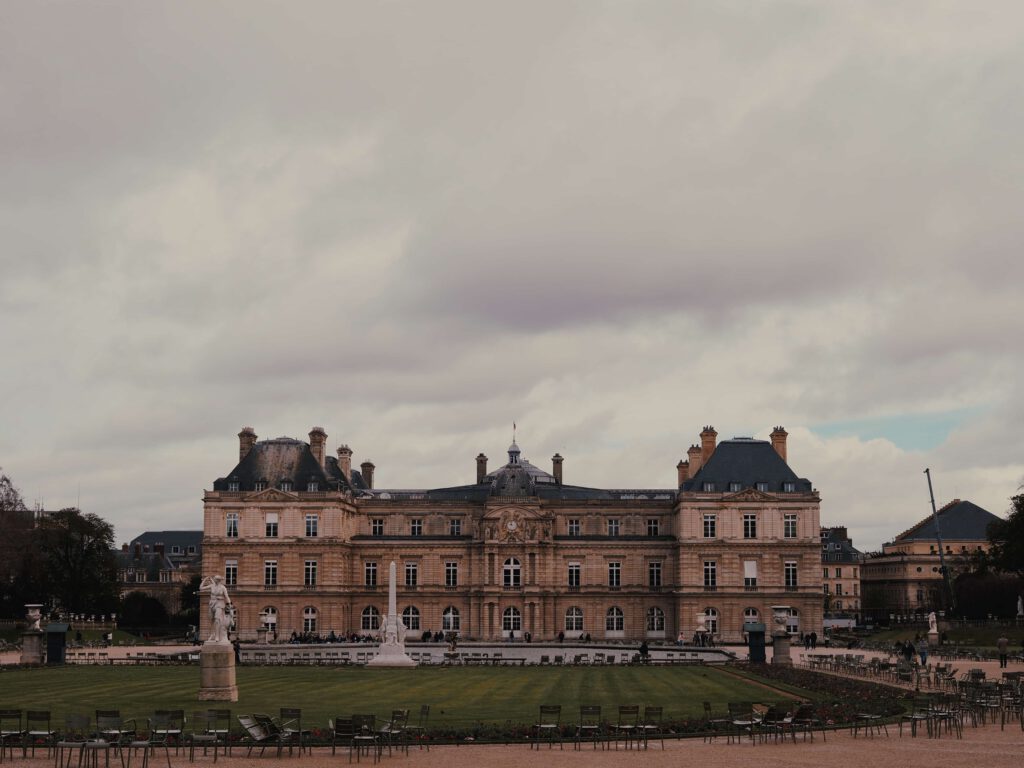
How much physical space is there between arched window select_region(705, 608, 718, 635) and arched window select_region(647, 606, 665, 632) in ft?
14.0

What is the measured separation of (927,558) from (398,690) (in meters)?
113

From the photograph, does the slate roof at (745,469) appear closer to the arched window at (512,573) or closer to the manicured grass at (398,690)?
the arched window at (512,573)

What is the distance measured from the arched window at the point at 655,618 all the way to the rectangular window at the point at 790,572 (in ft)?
30.7

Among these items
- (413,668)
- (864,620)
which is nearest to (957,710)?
(413,668)

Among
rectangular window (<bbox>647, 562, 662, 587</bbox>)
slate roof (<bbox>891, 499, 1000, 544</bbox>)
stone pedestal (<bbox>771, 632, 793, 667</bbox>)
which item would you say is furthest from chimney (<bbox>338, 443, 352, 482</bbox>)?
slate roof (<bbox>891, 499, 1000, 544</bbox>)

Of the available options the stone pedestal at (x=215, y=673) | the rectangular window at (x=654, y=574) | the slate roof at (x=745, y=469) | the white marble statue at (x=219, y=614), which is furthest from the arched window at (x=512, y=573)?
the stone pedestal at (x=215, y=673)

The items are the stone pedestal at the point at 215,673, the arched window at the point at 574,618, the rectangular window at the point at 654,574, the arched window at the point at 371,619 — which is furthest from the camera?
the arched window at the point at 371,619

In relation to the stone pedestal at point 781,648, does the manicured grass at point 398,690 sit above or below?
below

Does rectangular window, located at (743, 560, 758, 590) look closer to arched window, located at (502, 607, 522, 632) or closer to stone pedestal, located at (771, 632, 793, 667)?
arched window, located at (502, 607, 522, 632)

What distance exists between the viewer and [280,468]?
98.4 m

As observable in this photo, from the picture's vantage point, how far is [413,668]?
2383 inches

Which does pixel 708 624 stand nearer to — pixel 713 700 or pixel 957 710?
pixel 713 700

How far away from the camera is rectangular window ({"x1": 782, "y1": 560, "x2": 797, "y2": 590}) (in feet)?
→ 308

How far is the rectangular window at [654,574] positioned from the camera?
97.2 m
